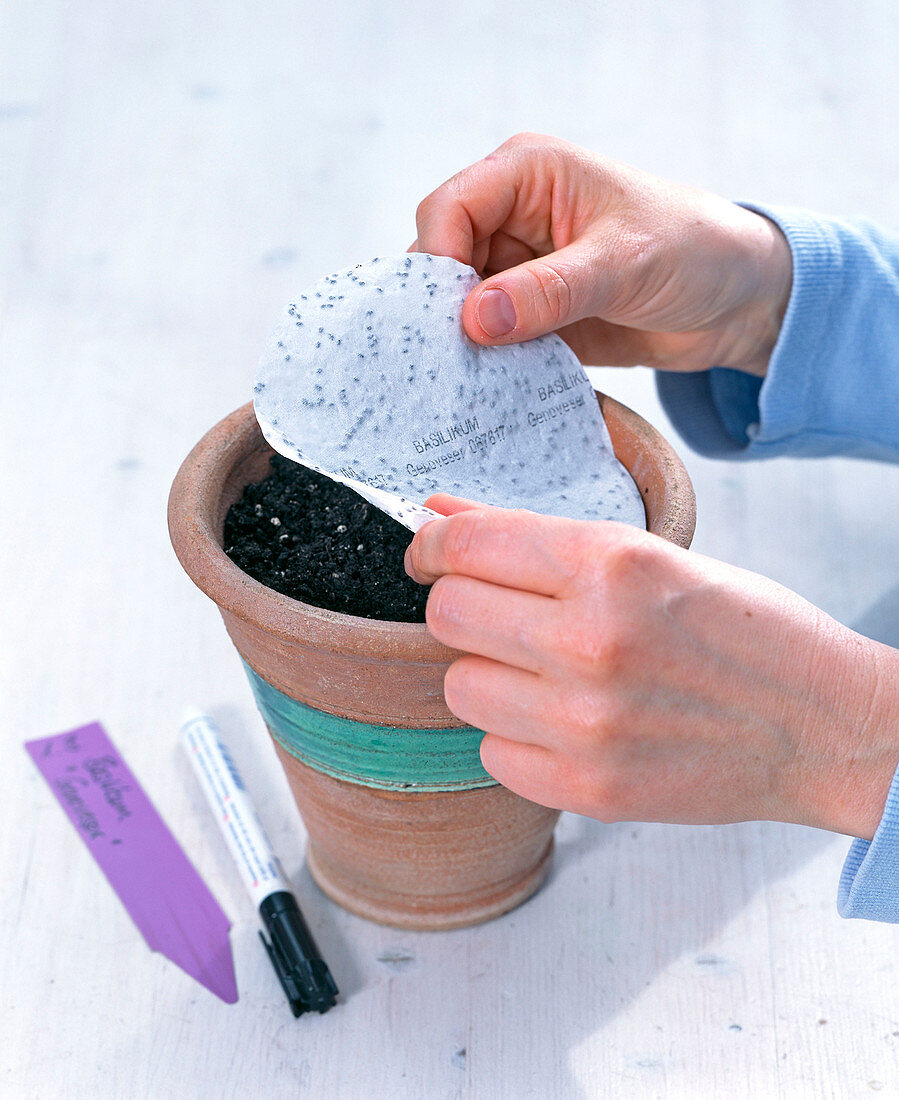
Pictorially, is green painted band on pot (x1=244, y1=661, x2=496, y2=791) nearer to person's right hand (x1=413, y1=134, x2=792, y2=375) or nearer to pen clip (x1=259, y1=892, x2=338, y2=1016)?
pen clip (x1=259, y1=892, x2=338, y2=1016)

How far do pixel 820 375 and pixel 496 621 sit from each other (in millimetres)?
525

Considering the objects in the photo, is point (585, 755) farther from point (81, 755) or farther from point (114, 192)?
point (114, 192)

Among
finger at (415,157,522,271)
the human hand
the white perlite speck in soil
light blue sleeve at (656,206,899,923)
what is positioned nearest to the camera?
the human hand

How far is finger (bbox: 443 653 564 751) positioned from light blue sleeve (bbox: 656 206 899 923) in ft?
1.56

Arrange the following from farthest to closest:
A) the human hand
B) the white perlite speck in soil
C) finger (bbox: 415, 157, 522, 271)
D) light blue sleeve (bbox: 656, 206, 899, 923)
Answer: light blue sleeve (bbox: 656, 206, 899, 923)
finger (bbox: 415, 157, 522, 271)
the white perlite speck in soil
the human hand

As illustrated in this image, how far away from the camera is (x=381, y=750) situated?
64 centimetres

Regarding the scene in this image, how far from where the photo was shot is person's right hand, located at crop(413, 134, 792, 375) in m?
0.69

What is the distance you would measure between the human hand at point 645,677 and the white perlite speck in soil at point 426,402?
0.26 feet

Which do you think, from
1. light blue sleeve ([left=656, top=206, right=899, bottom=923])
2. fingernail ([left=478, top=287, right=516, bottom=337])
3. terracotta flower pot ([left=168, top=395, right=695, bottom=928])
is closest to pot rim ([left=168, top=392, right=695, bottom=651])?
terracotta flower pot ([left=168, top=395, right=695, bottom=928])

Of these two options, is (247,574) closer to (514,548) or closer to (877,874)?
(514,548)

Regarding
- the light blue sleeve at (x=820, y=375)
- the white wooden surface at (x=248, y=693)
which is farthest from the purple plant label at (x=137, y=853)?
the light blue sleeve at (x=820, y=375)

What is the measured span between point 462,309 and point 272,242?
0.75 meters

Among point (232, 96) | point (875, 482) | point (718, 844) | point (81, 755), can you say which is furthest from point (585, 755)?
point (232, 96)

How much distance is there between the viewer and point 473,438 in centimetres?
67
